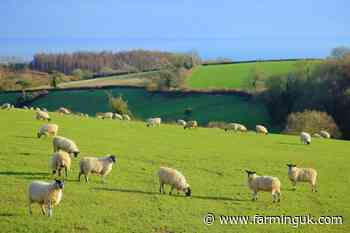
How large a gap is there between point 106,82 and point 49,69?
63.4 m

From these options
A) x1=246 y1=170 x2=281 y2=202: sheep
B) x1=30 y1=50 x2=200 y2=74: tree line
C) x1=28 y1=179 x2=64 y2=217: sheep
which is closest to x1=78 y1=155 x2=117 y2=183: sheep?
x1=28 y1=179 x2=64 y2=217: sheep

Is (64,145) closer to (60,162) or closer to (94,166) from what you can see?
(60,162)

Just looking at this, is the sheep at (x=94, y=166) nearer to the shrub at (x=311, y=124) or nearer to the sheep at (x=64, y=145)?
the sheep at (x=64, y=145)

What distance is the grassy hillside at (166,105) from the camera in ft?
266

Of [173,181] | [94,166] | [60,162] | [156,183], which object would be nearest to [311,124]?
[156,183]

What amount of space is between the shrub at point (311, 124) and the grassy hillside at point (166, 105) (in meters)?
17.0

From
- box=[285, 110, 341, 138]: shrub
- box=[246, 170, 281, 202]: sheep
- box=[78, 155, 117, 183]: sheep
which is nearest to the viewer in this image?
box=[246, 170, 281, 202]: sheep

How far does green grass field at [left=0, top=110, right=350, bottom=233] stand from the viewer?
15.3 metres

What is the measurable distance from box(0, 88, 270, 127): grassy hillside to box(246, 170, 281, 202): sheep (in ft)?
191

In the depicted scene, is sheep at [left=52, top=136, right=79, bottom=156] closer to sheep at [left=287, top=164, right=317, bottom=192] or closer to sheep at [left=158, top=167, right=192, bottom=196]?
sheep at [left=158, top=167, right=192, bottom=196]

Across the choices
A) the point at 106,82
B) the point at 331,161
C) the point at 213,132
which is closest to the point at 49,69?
the point at 106,82

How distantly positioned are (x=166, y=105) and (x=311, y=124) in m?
35.5

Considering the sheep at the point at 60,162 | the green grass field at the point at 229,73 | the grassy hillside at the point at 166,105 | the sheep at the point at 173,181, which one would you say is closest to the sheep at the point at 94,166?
the sheep at the point at 60,162

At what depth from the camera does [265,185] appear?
1900 cm
